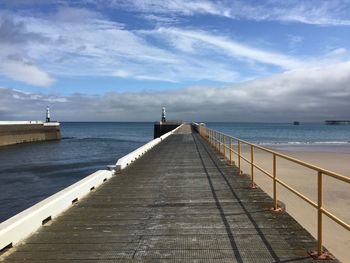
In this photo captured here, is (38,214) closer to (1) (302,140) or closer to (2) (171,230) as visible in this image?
(2) (171,230)

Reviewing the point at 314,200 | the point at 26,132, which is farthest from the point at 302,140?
the point at 314,200

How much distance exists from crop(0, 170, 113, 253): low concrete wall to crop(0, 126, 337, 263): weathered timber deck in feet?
0.44

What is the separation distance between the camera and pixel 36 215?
20.3ft

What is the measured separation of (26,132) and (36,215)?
4965 centimetres

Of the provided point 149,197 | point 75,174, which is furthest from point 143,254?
point 75,174

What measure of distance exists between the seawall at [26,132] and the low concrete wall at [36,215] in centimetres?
4011

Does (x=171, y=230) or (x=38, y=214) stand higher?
(x=38, y=214)

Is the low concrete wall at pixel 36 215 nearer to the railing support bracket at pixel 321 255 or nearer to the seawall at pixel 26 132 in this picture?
the railing support bracket at pixel 321 255

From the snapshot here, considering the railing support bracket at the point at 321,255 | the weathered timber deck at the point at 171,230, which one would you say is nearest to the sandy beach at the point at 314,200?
the weathered timber deck at the point at 171,230

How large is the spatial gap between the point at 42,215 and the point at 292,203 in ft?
26.2

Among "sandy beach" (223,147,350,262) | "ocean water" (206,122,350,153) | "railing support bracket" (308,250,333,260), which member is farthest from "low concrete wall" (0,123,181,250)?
"ocean water" (206,122,350,153)

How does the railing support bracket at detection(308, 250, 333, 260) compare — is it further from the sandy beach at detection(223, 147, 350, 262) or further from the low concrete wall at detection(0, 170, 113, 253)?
the low concrete wall at detection(0, 170, 113, 253)

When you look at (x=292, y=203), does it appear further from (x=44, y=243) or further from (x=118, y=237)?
(x=44, y=243)

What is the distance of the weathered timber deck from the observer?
5047mm
